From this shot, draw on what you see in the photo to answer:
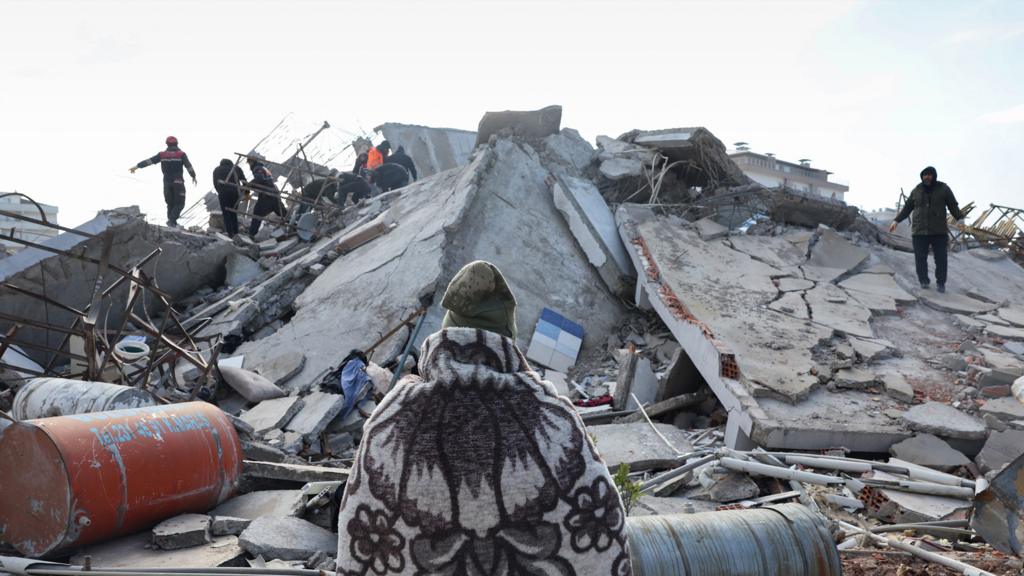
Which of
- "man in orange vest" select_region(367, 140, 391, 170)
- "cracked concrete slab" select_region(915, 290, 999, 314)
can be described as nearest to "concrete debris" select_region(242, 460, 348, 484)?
"cracked concrete slab" select_region(915, 290, 999, 314)

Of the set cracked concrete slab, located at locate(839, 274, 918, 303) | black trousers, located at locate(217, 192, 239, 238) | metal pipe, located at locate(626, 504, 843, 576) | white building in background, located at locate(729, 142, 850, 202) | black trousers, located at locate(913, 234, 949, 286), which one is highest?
white building in background, located at locate(729, 142, 850, 202)

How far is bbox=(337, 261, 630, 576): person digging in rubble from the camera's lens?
1745 mm

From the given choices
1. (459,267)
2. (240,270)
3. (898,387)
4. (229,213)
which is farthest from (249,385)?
(229,213)

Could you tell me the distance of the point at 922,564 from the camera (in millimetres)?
3541

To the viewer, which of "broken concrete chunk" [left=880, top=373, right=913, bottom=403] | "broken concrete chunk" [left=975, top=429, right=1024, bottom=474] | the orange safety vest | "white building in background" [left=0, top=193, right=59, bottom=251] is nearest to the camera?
"broken concrete chunk" [left=975, top=429, right=1024, bottom=474]

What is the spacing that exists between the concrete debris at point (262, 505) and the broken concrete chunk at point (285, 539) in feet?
0.55

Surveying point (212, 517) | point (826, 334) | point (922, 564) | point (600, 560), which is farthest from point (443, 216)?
point (600, 560)

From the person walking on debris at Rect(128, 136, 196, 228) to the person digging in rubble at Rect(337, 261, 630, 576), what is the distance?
10.2 m

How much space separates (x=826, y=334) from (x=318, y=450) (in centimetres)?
409

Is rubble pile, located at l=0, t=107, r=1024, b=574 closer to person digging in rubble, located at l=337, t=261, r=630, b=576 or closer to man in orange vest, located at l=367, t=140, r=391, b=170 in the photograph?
person digging in rubble, located at l=337, t=261, r=630, b=576

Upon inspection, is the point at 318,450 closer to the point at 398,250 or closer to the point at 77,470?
the point at 77,470

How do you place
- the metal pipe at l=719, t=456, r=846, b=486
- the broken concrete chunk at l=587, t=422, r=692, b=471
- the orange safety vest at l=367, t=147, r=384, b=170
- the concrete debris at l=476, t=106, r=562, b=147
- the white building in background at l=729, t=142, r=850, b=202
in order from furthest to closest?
the white building in background at l=729, t=142, r=850, b=202, the orange safety vest at l=367, t=147, r=384, b=170, the concrete debris at l=476, t=106, r=562, b=147, the broken concrete chunk at l=587, t=422, r=692, b=471, the metal pipe at l=719, t=456, r=846, b=486

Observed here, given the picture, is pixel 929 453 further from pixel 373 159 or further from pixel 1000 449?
pixel 373 159

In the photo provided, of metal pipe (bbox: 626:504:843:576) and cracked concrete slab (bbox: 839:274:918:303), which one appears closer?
metal pipe (bbox: 626:504:843:576)
